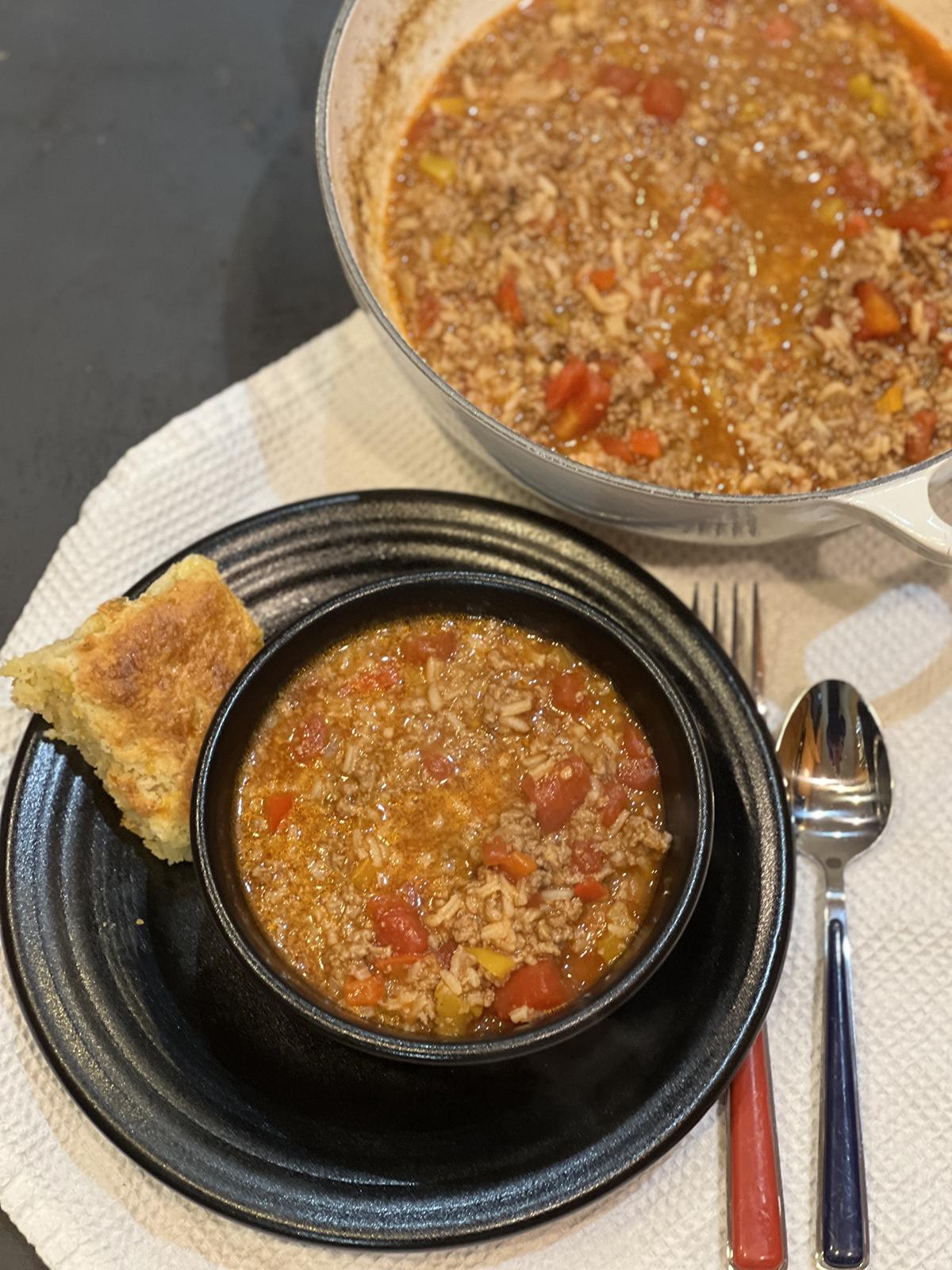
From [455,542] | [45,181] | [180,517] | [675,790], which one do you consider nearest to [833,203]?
[455,542]

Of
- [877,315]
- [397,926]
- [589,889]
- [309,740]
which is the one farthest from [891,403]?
[397,926]

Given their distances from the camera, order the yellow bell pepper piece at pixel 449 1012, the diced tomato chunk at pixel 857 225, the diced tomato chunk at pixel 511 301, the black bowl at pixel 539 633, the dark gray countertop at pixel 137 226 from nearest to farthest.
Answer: the black bowl at pixel 539 633
the yellow bell pepper piece at pixel 449 1012
the diced tomato chunk at pixel 511 301
the diced tomato chunk at pixel 857 225
the dark gray countertop at pixel 137 226

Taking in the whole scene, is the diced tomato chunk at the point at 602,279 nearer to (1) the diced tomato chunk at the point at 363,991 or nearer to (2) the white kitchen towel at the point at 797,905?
(2) the white kitchen towel at the point at 797,905

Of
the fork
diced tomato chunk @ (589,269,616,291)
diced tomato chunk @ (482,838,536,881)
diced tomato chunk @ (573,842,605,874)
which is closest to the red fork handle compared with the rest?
the fork

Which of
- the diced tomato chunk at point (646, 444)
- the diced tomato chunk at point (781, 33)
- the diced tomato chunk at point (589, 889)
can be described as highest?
the diced tomato chunk at point (781, 33)

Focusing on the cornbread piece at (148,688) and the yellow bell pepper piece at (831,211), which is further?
the yellow bell pepper piece at (831,211)

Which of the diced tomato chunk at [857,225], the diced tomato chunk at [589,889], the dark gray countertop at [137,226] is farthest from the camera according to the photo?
the dark gray countertop at [137,226]

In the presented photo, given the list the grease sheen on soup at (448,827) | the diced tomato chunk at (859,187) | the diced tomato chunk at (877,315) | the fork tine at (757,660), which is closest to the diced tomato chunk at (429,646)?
the grease sheen on soup at (448,827)

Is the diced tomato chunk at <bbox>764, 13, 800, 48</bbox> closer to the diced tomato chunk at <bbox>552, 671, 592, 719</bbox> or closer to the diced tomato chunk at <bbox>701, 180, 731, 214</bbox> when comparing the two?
the diced tomato chunk at <bbox>701, 180, 731, 214</bbox>
